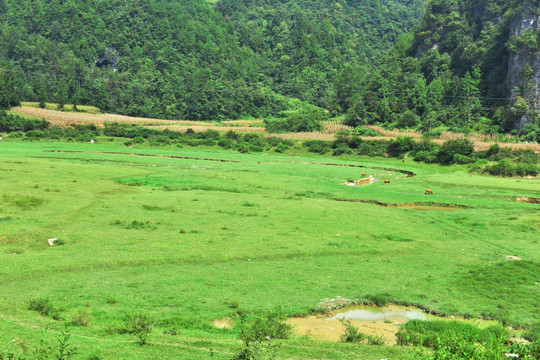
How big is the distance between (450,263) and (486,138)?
214 feet

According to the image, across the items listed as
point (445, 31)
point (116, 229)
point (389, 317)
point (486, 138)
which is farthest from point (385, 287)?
point (445, 31)

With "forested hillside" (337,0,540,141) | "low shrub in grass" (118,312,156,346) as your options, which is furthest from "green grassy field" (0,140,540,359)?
"forested hillside" (337,0,540,141)

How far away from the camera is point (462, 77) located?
113m

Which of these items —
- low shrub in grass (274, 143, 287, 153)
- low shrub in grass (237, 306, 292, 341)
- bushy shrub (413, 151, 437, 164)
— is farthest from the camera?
low shrub in grass (274, 143, 287, 153)

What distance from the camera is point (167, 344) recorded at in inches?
447

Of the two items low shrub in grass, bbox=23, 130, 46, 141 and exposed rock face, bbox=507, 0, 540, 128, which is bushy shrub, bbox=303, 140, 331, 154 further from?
low shrub in grass, bbox=23, 130, 46, 141

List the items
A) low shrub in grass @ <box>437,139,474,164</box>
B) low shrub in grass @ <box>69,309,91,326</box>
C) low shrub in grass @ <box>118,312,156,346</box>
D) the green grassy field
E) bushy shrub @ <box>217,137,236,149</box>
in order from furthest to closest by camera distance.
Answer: bushy shrub @ <box>217,137,236,149</box> → low shrub in grass @ <box>437,139,474,164</box> → the green grassy field → low shrub in grass @ <box>69,309,91,326</box> → low shrub in grass @ <box>118,312,156,346</box>

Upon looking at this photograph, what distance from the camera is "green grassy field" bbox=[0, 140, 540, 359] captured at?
44.0 feet

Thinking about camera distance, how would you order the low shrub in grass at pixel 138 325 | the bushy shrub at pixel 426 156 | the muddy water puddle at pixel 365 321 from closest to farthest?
the low shrub in grass at pixel 138 325 < the muddy water puddle at pixel 365 321 < the bushy shrub at pixel 426 156

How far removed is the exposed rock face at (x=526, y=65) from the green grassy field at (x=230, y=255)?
59066 millimetres

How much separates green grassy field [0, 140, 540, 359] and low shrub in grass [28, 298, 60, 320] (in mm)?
260

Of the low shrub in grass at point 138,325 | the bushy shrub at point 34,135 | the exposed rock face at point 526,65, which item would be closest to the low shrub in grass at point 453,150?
the exposed rock face at point 526,65

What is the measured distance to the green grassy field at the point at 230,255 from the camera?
44.0 ft

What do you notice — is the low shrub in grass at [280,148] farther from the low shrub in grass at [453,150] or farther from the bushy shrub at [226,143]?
the low shrub in grass at [453,150]
